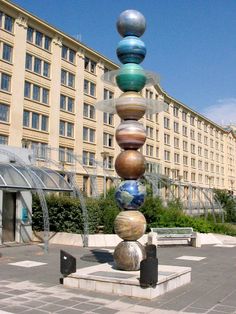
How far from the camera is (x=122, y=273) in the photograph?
10477mm

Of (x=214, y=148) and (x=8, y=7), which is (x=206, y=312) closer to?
(x=8, y=7)

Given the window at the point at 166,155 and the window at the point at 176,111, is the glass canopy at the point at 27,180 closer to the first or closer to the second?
the window at the point at 166,155

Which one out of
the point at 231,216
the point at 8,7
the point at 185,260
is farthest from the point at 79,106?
the point at 185,260

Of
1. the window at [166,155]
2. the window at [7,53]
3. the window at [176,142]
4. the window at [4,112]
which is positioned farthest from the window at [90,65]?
the window at [176,142]

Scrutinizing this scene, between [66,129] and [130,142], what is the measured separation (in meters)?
31.6

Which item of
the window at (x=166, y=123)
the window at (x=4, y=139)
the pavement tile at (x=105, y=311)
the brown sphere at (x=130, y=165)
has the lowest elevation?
the pavement tile at (x=105, y=311)

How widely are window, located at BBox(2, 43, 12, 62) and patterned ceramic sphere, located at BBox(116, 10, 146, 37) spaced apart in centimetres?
2645

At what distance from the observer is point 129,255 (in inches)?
425

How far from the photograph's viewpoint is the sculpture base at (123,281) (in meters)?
9.29

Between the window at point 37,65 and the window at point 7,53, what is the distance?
1972 millimetres

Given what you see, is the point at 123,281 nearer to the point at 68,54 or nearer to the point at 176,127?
the point at 68,54

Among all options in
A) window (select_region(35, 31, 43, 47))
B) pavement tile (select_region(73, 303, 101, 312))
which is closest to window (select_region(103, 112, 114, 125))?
window (select_region(35, 31, 43, 47))

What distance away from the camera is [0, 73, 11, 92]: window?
35781mm

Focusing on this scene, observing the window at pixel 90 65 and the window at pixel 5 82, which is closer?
the window at pixel 5 82
